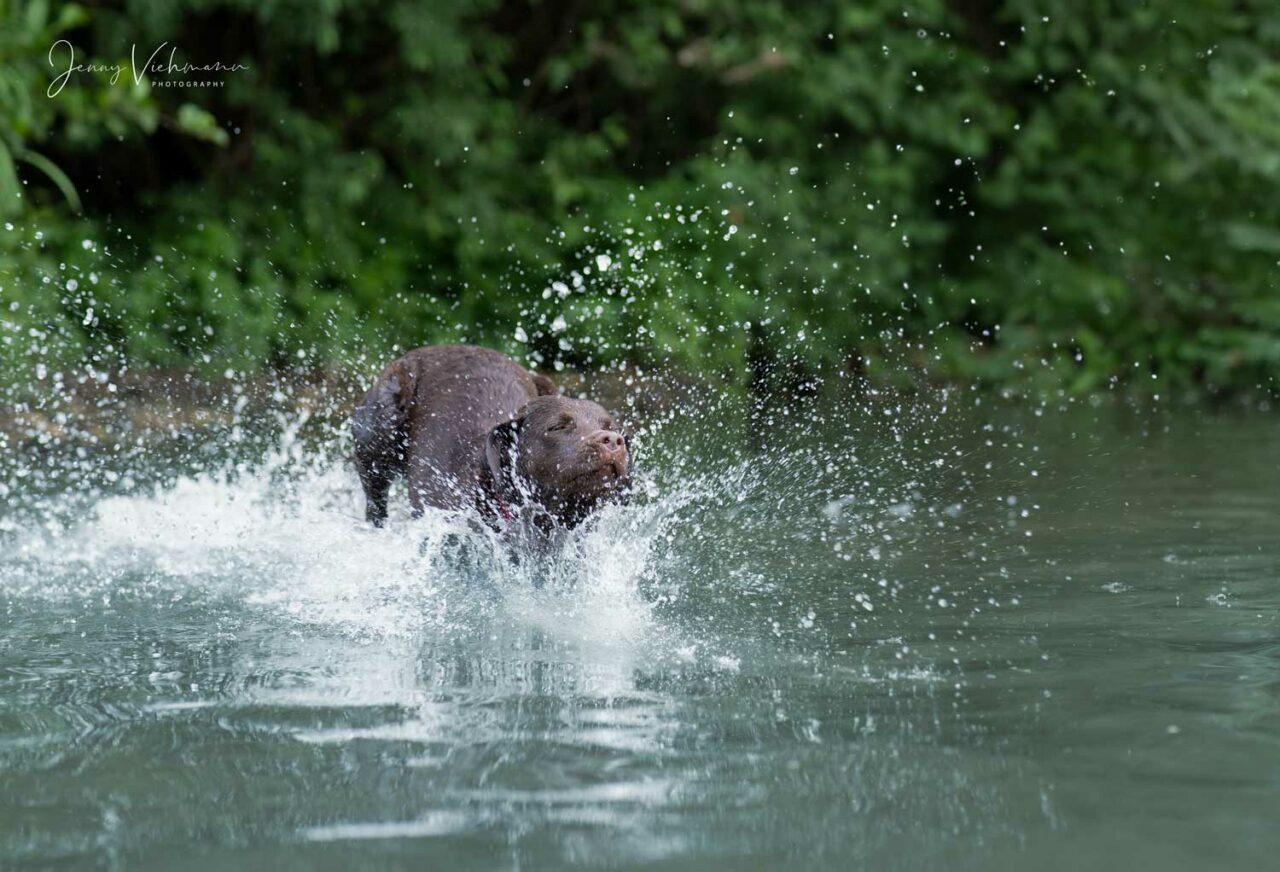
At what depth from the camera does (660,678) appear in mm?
4746

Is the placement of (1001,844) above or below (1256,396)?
below

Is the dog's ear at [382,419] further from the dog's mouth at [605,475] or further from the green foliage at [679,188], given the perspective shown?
the green foliage at [679,188]

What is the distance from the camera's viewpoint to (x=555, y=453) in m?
5.96

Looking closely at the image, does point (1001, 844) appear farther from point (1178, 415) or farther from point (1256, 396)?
point (1256, 396)

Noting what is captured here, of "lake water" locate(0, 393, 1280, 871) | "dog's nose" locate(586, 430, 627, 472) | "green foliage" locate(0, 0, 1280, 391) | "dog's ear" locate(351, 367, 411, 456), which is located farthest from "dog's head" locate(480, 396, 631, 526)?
"green foliage" locate(0, 0, 1280, 391)

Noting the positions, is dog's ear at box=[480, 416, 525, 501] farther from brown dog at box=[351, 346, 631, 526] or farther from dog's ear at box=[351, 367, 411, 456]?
dog's ear at box=[351, 367, 411, 456]

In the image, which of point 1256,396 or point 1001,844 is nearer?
point 1001,844

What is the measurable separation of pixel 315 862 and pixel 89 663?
6.60ft

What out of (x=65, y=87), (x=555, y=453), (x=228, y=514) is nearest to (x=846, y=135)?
(x=65, y=87)

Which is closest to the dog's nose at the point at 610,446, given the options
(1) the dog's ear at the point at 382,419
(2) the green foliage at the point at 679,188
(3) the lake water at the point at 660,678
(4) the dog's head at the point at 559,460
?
(4) the dog's head at the point at 559,460

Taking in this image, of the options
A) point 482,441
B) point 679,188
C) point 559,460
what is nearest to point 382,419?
point 482,441

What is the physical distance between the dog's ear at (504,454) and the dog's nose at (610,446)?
42cm

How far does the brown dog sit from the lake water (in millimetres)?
202

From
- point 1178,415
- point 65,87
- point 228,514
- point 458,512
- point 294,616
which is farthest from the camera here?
point 1178,415
